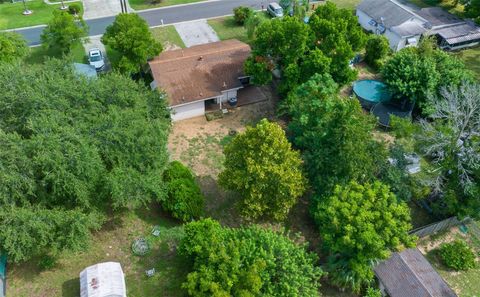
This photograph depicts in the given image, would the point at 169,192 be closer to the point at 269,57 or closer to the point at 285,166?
the point at 285,166

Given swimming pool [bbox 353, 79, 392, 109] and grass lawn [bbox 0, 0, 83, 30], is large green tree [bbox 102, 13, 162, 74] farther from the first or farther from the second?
swimming pool [bbox 353, 79, 392, 109]

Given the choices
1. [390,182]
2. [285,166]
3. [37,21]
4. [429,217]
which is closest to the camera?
[285,166]

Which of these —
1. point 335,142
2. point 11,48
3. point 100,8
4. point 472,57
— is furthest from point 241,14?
point 335,142

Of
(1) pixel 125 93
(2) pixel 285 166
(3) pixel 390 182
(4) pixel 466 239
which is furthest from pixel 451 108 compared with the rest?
(1) pixel 125 93

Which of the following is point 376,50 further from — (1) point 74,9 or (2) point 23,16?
(2) point 23,16

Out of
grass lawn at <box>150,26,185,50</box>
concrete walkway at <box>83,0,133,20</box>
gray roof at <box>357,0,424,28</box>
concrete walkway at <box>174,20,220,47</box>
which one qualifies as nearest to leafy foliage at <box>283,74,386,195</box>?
concrete walkway at <box>174,20,220,47</box>

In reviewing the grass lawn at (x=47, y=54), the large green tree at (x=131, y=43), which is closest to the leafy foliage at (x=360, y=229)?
the large green tree at (x=131, y=43)

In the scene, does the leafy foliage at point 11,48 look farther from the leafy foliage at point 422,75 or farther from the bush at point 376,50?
the bush at point 376,50
